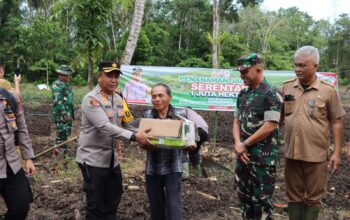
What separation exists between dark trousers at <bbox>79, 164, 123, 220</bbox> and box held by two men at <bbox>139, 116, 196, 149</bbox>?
702 mm

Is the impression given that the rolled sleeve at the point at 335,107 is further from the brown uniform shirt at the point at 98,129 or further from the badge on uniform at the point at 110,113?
the badge on uniform at the point at 110,113

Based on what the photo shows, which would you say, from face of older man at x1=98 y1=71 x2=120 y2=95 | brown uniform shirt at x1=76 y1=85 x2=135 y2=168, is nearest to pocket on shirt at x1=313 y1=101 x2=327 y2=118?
brown uniform shirt at x1=76 y1=85 x2=135 y2=168

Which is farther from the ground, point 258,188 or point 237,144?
point 237,144

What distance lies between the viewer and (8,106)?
3.41 meters

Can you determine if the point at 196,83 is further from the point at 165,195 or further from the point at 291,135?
the point at 165,195

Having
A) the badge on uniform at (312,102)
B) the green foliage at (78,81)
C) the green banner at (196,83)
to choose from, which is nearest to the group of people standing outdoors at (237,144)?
the badge on uniform at (312,102)

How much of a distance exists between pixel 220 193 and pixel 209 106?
10.4 ft

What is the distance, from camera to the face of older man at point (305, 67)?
145 inches

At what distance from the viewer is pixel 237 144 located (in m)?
3.48

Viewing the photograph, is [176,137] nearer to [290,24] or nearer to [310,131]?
[310,131]

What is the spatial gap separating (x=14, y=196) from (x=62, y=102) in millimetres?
4324

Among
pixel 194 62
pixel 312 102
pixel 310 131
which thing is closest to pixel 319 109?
pixel 312 102

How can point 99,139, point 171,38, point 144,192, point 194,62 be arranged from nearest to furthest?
point 99,139 < point 144,192 < point 194,62 < point 171,38

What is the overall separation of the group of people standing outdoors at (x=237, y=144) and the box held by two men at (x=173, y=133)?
0.08 metres
